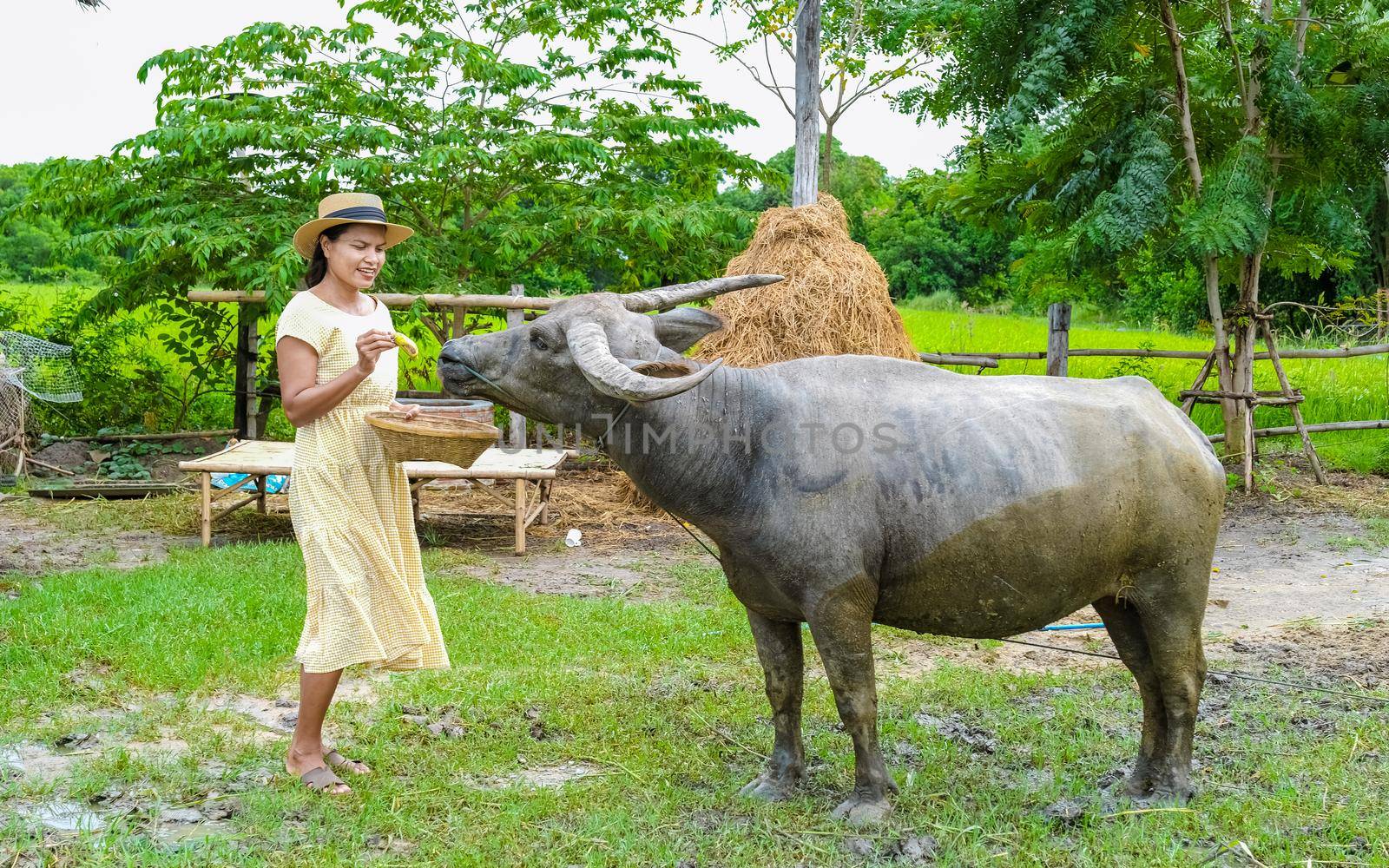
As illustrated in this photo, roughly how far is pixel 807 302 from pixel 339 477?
5.35 m

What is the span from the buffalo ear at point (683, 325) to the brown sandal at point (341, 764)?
1.81 m

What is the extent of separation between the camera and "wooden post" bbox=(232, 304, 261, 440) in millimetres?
10773

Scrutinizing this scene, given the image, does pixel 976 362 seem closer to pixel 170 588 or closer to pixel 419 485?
pixel 419 485

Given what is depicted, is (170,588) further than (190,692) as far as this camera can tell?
Yes

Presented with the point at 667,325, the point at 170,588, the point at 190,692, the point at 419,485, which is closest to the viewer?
the point at 667,325

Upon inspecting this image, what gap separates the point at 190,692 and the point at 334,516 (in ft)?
5.43

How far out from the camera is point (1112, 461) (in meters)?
3.49

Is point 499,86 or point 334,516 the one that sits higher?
point 499,86

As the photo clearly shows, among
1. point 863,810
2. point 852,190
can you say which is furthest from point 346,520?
point 852,190

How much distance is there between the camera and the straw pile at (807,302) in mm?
8406

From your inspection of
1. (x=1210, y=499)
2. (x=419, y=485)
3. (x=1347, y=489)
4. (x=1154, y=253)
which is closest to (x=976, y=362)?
(x=1154, y=253)

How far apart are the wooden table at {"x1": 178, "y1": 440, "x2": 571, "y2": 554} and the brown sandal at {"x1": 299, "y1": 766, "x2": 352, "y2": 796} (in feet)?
11.8

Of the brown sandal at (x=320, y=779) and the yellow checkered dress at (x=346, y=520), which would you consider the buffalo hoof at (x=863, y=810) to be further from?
the brown sandal at (x=320, y=779)

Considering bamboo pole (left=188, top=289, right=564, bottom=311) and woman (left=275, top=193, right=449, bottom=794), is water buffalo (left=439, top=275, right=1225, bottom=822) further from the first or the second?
bamboo pole (left=188, top=289, right=564, bottom=311)
